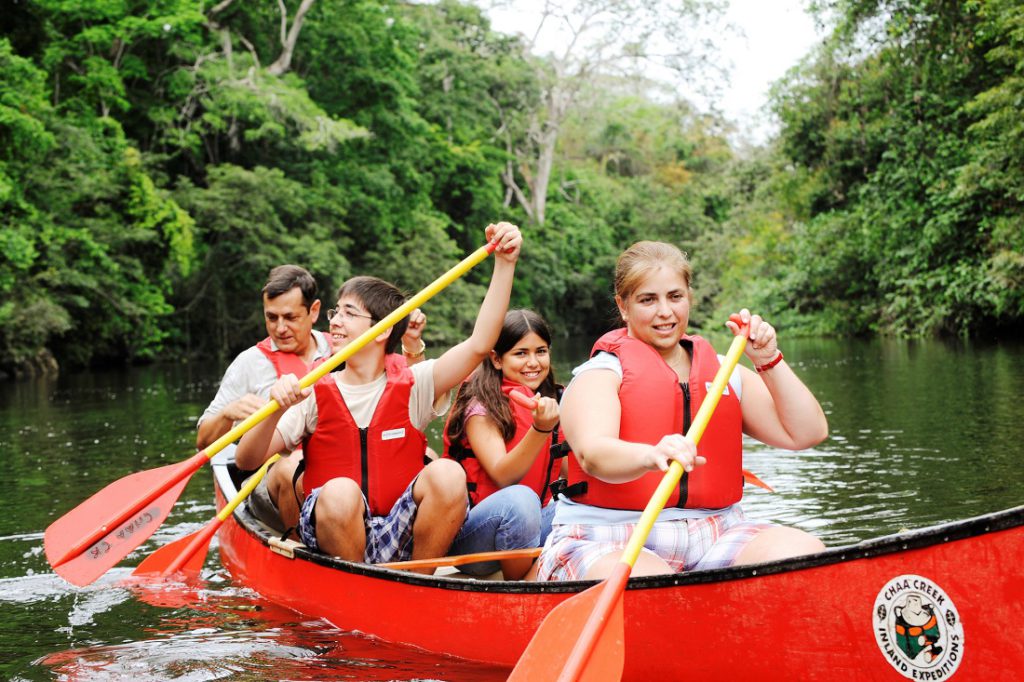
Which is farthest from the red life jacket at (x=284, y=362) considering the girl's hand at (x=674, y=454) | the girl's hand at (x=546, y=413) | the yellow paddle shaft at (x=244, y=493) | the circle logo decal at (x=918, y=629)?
the circle logo decal at (x=918, y=629)

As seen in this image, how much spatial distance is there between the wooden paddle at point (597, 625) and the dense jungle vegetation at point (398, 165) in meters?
12.5

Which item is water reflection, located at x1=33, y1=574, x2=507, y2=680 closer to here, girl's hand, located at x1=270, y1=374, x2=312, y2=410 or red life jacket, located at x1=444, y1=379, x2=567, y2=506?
red life jacket, located at x1=444, y1=379, x2=567, y2=506

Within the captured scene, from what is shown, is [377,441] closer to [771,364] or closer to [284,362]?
[284,362]

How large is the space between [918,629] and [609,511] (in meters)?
0.87

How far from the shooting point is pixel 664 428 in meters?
2.99

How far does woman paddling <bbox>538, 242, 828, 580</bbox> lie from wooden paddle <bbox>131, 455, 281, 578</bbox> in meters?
2.39

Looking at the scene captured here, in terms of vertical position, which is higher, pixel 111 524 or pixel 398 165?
pixel 398 165

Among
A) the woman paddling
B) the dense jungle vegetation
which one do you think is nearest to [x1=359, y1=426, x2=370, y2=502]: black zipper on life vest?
the woman paddling

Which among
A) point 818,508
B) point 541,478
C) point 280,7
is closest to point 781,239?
point 280,7

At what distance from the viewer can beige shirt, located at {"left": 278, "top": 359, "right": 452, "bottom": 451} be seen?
3.86m

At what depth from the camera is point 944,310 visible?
1853cm

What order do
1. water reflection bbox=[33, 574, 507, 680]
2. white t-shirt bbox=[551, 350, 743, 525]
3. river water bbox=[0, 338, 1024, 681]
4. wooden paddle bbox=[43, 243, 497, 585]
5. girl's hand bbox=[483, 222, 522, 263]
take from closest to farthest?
white t-shirt bbox=[551, 350, 743, 525] → water reflection bbox=[33, 574, 507, 680] → girl's hand bbox=[483, 222, 522, 263] → river water bbox=[0, 338, 1024, 681] → wooden paddle bbox=[43, 243, 497, 585]

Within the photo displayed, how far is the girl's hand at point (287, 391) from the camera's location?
366 cm

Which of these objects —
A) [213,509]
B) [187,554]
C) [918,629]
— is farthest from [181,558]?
[918,629]
